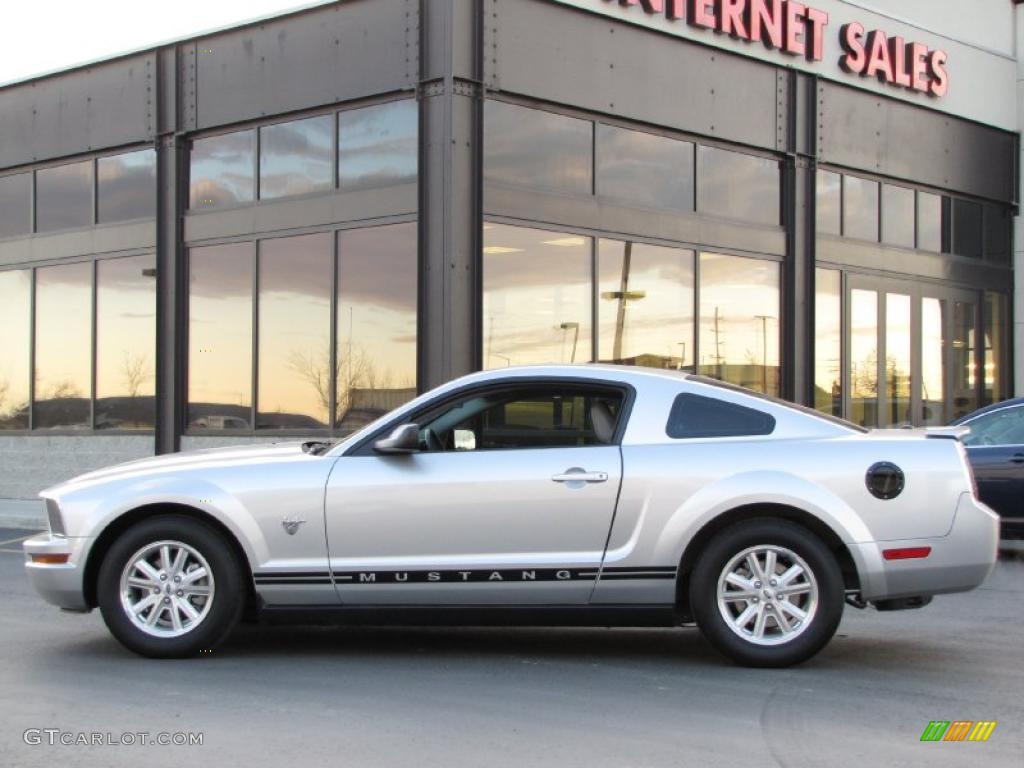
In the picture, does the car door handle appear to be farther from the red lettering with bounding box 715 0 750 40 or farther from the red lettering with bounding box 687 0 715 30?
the red lettering with bounding box 715 0 750 40

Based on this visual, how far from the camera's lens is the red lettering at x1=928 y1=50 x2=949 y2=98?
21.0m

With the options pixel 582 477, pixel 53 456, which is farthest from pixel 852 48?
pixel 582 477

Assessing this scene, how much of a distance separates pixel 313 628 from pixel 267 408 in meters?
8.91

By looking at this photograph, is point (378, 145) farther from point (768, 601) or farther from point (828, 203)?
point (768, 601)

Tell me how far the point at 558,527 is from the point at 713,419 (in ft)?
3.40

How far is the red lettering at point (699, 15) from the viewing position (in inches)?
680

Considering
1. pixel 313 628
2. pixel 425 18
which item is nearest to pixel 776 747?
pixel 313 628

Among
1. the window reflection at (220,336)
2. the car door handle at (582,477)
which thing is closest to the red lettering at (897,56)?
A: the window reflection at (220,336)

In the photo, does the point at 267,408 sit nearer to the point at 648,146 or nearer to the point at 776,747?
the point at 648,146

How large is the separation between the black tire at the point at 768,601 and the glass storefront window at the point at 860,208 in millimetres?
14204

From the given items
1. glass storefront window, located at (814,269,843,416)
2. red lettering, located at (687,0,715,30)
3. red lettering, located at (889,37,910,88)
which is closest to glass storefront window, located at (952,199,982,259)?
red lettering, located at (889,37,910,88)

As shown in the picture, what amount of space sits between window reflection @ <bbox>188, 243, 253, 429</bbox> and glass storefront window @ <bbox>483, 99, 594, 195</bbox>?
3762 millimetres

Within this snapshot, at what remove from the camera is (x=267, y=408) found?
16938 mm

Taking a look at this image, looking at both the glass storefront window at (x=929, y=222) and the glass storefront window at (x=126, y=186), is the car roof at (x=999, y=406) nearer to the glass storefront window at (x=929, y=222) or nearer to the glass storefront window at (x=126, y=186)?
the glass storefront window at (x=929, y=222)
